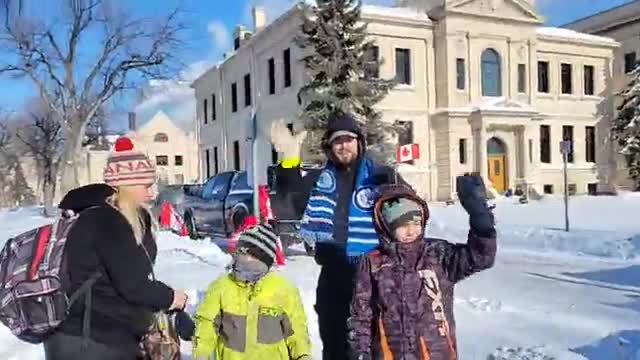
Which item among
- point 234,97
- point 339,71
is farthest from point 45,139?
point 339,71

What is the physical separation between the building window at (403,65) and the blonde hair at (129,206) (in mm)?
33690

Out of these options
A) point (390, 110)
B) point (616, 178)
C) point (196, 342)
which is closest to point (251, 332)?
point (196, 342)

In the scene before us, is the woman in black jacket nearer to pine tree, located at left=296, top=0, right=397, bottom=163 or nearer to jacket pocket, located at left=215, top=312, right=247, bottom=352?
jacket pocket, located at left=215, top=312, right=247, bottom=352

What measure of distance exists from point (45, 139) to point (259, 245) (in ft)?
206

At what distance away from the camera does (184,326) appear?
3543 millimetres

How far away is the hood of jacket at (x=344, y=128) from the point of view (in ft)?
13.5

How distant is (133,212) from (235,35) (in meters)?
45.7

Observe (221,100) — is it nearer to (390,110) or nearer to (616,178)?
(390,110)

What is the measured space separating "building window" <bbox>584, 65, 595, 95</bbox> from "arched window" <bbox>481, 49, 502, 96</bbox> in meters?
7.93

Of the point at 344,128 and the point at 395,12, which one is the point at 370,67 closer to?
the point at 395,12

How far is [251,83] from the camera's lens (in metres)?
42.5

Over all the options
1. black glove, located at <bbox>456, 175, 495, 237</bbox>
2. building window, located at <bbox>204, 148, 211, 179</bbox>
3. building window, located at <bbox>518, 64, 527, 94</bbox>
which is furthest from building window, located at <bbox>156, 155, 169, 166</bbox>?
black glove, located at <bbox>456, 175, 495, 237</bbox>

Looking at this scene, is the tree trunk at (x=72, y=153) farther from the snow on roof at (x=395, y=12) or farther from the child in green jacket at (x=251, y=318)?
the child in green jacket at (x=251, y=318)

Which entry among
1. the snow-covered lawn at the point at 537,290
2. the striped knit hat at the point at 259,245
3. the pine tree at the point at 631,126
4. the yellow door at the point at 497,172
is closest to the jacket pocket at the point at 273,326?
the striped knit hat at the point at 259,245
